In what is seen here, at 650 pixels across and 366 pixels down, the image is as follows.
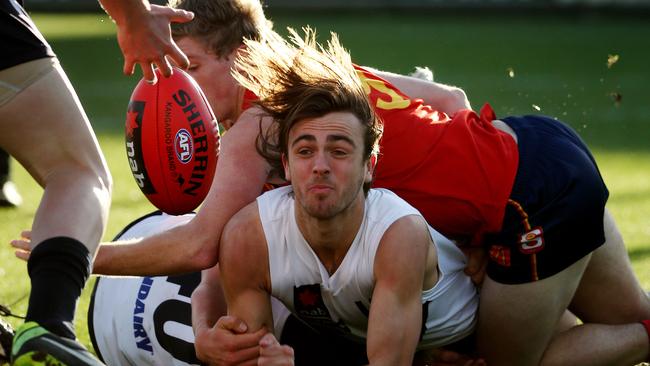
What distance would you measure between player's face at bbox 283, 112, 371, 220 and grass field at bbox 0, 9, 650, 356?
1402mm

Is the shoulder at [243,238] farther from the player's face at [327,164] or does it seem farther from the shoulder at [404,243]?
the shoulder at [404,243]

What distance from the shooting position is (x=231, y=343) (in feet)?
12.6

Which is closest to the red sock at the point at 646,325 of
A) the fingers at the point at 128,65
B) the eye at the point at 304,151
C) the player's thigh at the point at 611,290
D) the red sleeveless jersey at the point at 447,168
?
the player's thigh at the point at 611,290

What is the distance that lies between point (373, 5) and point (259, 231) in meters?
19.9

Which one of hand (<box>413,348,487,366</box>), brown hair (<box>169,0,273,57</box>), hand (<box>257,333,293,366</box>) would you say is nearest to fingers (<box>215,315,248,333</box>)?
hand (<box>257,333,293,366</box>)

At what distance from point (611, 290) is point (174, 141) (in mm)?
1750

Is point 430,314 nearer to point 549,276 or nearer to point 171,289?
point 549,276

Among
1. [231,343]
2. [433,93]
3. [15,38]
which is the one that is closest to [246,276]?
[231,343]

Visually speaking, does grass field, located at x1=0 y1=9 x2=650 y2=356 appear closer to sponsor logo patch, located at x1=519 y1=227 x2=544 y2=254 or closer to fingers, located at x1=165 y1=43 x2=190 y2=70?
sponsor logo patch, located at x1=519 y1=227 x2=544 y2=254

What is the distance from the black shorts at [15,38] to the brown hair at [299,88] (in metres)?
1.02

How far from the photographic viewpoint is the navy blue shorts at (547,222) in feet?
13.6

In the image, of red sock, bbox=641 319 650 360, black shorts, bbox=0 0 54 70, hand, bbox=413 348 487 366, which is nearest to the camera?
black shorts, bbox=0 0 54 70

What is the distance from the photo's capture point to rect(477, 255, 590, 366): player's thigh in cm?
414

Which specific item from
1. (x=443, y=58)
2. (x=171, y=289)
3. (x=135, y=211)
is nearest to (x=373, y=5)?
(x=443, y=58)
